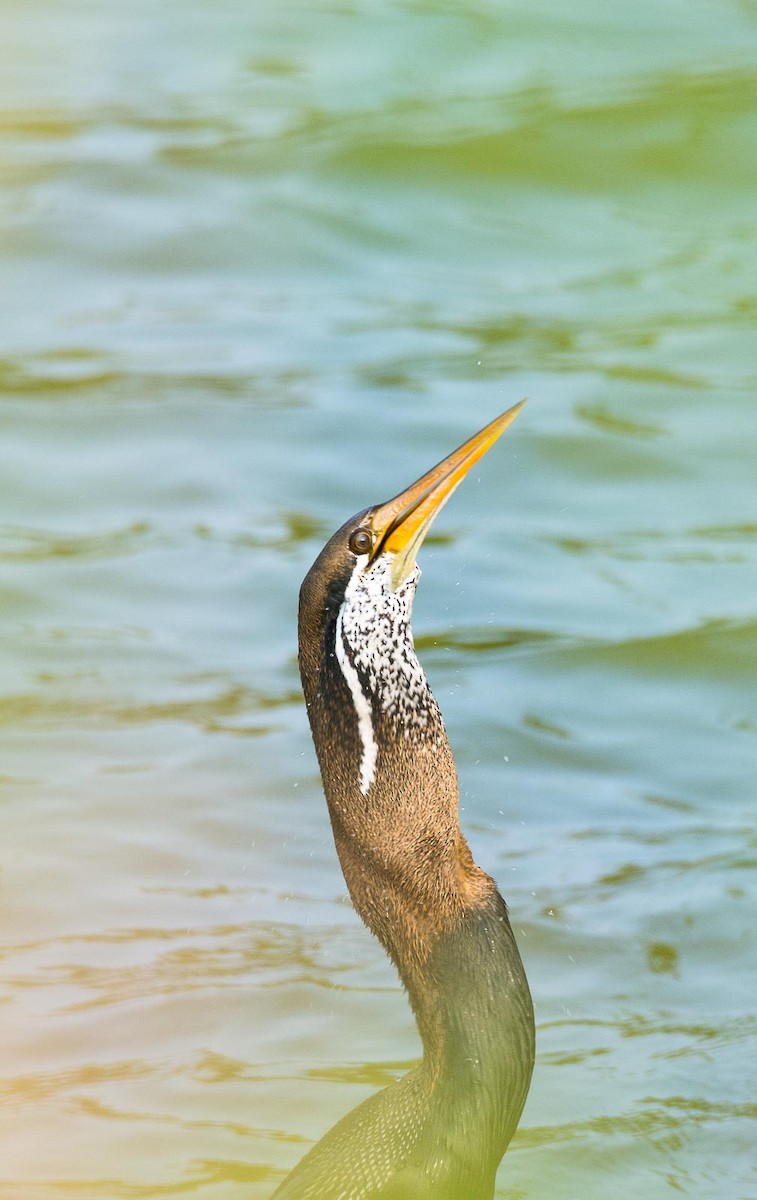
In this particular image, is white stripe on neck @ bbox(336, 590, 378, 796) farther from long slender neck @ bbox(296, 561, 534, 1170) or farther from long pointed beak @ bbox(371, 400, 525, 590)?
long pointed beak @ bbox(371, 400, 525, 590)

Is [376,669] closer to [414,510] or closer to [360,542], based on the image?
[360,542]

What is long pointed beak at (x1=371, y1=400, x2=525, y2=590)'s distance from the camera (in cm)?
491

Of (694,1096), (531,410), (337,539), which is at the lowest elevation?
(694,1096)

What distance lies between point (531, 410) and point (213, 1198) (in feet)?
18.4

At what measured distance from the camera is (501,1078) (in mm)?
4992

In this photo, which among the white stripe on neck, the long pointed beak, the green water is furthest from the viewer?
the green water

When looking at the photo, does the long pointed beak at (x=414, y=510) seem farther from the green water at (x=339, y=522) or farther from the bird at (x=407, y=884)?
the green water at (x=339, y=522)

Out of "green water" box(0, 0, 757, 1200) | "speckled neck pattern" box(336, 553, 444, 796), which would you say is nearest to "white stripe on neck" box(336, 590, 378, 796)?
"speckled neck pattern" box(336, 553, 444, 796)

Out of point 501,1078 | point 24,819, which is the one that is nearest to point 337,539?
point 501,1078

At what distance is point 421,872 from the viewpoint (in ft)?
16.1

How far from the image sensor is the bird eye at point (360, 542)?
4840 mm

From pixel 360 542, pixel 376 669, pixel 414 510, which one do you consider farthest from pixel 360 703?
pixel 414 510

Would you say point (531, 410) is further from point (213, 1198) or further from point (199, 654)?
point (213, 1198)

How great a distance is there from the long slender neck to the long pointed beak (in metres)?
0.10
